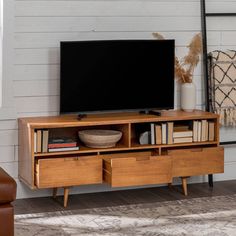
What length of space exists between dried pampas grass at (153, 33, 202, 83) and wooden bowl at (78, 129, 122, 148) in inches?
29.9

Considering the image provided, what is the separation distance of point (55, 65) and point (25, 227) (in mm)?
1357

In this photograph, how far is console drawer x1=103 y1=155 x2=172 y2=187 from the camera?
496cm

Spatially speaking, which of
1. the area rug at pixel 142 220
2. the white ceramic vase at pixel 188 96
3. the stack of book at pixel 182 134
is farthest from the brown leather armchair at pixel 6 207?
the white ceramic vase at pixel 188 96

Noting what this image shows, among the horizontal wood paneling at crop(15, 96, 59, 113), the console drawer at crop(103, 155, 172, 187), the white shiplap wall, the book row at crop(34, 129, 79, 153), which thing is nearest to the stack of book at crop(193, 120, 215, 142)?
the console drawer at crop(103, 155, 172, 187)

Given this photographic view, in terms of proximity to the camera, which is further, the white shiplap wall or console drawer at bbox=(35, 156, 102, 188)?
the white shiplap wall

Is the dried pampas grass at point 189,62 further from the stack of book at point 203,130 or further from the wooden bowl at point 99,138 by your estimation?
the wooden bowl at point 99,138

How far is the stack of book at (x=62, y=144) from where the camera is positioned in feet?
16.3

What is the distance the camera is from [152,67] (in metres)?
5.33

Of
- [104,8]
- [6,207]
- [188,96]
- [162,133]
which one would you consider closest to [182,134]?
[162,133]

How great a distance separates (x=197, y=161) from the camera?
5.29 metres

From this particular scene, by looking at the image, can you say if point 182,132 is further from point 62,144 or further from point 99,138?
point 62,144

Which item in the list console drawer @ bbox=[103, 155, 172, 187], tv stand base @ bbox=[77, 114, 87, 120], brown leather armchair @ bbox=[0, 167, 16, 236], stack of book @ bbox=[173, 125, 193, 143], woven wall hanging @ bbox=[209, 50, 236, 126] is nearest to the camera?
brown leather armchair @ bbox=[0, 167, 16, 236]

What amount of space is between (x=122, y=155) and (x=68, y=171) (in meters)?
0.47

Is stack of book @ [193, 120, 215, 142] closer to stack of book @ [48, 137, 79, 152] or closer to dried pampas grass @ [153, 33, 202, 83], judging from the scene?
dried pampas grass @ [153, 33, 202, 83]
